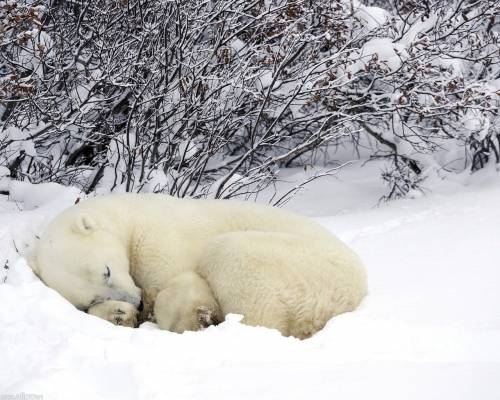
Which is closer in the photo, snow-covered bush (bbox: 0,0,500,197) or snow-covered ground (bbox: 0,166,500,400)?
snow-covered ground (bbox: 0,166,500,400)

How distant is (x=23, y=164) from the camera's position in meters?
6.88

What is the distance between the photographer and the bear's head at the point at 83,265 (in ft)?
11.0

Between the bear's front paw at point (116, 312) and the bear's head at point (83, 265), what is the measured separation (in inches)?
1.6

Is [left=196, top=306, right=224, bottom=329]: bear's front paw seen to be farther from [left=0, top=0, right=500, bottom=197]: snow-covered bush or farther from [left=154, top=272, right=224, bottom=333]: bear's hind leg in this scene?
[left=0, top=0, right=500, bottom=197]: snow-covered bush

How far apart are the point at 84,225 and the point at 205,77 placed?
2519 mm

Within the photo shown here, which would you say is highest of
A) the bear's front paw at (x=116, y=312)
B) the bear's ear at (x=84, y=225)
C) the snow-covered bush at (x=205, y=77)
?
the snow-covered bush at (x=205, y=77)

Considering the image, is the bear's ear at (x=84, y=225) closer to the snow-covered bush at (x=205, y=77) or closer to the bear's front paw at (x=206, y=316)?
the bear's front paw at (x=206, y=316)

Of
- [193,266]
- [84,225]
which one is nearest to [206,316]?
[193,266]

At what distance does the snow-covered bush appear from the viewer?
5734 mm

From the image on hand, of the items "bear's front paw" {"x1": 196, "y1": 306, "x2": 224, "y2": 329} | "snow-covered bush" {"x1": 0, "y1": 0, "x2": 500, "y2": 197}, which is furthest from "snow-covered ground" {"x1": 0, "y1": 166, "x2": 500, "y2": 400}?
"snow-covered bush" {"x1": 0, "y1": 0, "x2": 500, "y2": 197}

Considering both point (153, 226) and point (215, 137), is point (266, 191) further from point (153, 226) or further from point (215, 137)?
point (153, 226)

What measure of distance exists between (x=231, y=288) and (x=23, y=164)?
4.45 m

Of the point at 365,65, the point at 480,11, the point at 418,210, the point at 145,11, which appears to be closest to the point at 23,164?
the point at 145,11

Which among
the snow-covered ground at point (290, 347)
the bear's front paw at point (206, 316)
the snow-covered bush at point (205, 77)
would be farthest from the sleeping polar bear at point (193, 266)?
the snow-covered bush at point (205, 77)
